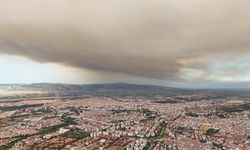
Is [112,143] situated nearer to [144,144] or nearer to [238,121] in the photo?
[144,144]

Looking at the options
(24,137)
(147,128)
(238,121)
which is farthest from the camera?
(238,121)

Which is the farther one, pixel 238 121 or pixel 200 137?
pixel 238 121

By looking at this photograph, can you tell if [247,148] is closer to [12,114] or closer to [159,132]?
[159,132]

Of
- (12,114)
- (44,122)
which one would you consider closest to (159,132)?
(44,122)

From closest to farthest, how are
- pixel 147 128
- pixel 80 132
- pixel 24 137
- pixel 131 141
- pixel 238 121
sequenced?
1. pixel 131 141
2. pixel 24 137
3. pixel 80 132
4. pixel 147 128
5. pixel 238 121

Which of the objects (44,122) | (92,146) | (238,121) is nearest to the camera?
(92,146)

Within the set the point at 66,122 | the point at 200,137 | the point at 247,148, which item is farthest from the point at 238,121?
the point at 66,122

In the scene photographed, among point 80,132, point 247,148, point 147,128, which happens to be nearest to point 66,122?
point 80,132

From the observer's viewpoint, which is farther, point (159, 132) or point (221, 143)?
point (159, 132)

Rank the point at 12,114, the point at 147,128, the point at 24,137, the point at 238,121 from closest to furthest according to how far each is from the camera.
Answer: the point at 24,137 < the point at 147,128 < the point at 238,121 < the point at 12,114
